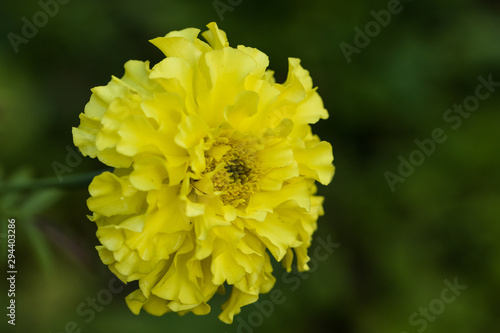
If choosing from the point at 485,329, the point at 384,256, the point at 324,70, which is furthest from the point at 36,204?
the point at 485,329

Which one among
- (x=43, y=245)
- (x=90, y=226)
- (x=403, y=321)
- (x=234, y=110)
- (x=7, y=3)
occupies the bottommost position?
(x=90, y=226)

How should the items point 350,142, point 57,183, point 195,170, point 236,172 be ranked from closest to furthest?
point 195,170
point 236,172
point 57,183
point 350,142

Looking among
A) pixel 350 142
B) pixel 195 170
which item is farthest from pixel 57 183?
pixel 350 142

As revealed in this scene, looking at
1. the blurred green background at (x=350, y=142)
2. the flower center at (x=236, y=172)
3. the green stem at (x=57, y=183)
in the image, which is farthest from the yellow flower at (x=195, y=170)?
the blurred green background at (x=350, y=142)

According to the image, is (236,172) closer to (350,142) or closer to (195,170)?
(195,170)

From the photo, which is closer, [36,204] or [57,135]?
[36,204]

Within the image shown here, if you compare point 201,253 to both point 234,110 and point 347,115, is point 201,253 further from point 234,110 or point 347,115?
point 347,115
